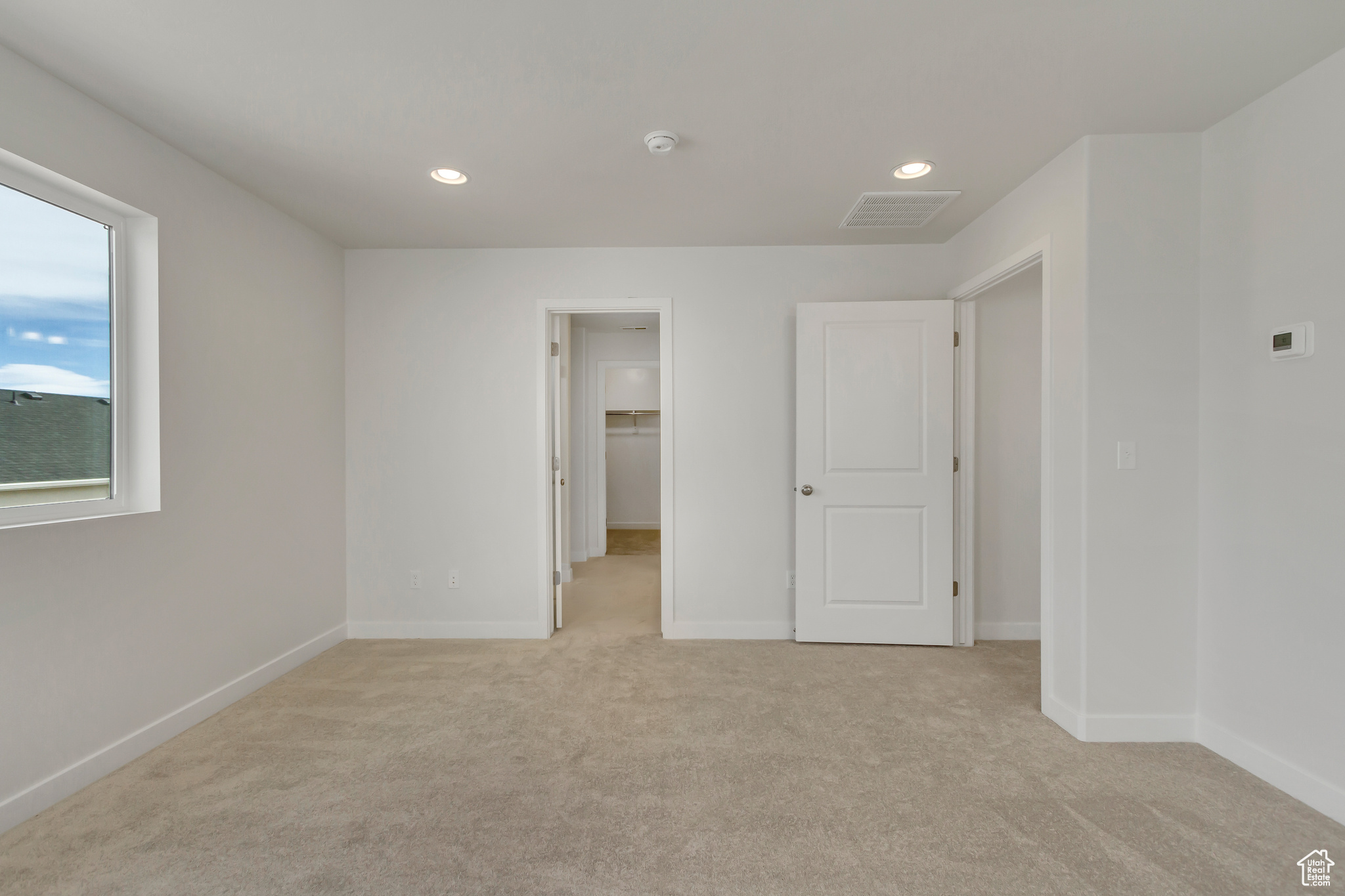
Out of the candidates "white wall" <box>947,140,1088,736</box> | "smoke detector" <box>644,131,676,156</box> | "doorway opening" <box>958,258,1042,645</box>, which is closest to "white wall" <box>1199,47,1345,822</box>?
"white wall" <box>947,140,1088,736</box>

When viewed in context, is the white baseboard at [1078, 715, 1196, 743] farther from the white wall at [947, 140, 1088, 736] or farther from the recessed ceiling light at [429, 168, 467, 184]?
the recessed ceiling light at [429, 168, 467, 184]

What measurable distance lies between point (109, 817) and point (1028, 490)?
4.49 meters

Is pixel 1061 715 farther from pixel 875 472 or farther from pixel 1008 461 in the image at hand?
pixel 1008 461

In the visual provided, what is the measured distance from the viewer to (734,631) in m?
3.72

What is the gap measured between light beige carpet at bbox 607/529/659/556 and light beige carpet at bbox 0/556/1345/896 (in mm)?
3786

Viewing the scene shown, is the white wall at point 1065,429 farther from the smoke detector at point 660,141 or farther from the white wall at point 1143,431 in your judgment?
the smoke detector at point 660,141

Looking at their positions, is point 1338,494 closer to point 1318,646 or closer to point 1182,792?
point 1318,646

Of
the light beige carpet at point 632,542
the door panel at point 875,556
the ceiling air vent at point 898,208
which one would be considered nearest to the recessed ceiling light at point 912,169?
the ceiling air vent at point 898,208

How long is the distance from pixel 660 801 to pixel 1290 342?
2.67 m

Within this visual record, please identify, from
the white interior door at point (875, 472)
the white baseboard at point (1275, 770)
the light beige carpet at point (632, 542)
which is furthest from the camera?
the light beige carpet at point (632, 542)

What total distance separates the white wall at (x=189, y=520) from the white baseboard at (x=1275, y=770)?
4.19 m

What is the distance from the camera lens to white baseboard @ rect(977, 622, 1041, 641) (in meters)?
3.67

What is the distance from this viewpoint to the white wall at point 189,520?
197cm

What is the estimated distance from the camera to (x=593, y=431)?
21.0 ft
